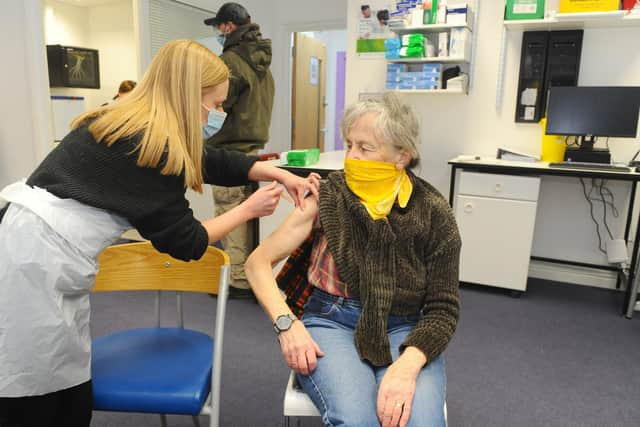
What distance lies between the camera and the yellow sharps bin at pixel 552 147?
3.26m

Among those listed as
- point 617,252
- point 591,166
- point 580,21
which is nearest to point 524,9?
point 580,21

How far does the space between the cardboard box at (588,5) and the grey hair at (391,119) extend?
86.0 inches

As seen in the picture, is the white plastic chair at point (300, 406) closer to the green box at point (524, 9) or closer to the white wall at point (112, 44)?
Result: the green box at point (524, 9)

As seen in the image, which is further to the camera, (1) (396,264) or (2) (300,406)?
(1) (396,264)

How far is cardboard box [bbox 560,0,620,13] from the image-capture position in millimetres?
2883

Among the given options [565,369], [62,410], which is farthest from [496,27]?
[62,410]

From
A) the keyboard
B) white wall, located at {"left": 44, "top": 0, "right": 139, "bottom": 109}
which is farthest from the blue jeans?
white wall, located at {"left": 44, "top": 0, "right": 139, "bottom": 109}

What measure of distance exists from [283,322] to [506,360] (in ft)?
5.19

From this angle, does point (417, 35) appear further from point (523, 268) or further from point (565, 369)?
point (565, 369)

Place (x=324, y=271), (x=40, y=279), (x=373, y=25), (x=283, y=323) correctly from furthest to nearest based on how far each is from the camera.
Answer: (x=373, y=25) < (x=324, y=271) < (x=283, y=323) < (x=40, y=279)

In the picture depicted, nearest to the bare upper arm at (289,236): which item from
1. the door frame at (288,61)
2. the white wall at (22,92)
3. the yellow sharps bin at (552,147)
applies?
the yellow sharps bin at (552,147)

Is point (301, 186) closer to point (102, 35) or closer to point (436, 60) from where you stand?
point (436, 60)

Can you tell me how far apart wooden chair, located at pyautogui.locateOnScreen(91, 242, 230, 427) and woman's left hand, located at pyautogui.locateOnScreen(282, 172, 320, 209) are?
0.27 metres

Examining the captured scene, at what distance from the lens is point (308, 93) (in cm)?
604
